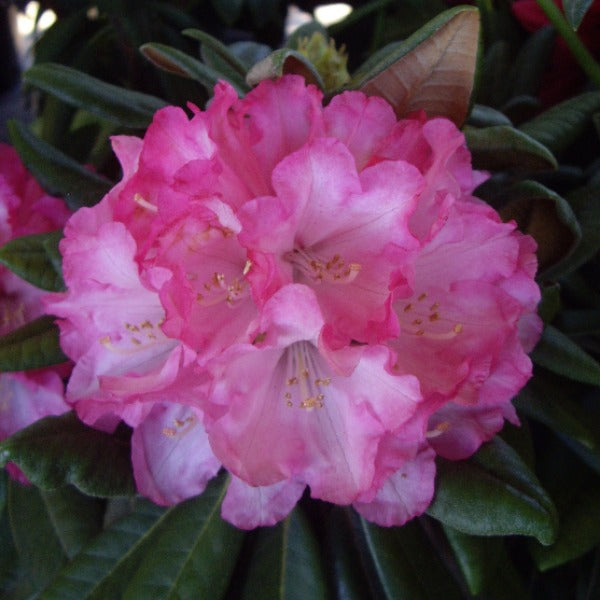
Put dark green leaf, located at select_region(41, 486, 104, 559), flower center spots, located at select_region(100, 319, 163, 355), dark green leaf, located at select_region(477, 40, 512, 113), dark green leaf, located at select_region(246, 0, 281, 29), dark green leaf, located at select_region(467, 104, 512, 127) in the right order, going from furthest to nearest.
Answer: dark green leaf, located at select_region(246, 0, 281, 29) → dark green leaf, located at select_region(477, 40, 512, 113) → dark green leaf, located at select_region(41, 486, 104, 559) → dark green leaf, located at select_region(467, 104, 512, 127) → flower center spots, located at select_region(100, 319, 163, 355)

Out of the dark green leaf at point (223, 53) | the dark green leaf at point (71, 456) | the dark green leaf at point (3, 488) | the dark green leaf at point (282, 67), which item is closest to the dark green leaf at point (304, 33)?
the dark green leaf at point (223, 53)

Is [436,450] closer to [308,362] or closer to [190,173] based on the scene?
[308,362]

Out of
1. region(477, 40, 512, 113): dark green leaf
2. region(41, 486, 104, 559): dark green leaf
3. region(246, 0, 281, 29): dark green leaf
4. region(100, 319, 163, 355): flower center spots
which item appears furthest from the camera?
region(246, 0, 281, 29): dark green leaf

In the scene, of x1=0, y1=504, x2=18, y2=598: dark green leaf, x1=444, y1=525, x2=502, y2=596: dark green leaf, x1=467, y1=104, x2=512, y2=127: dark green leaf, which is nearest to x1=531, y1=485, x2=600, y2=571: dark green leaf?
x1=444, y1=525, x2=502, y2=596: dark green leaf

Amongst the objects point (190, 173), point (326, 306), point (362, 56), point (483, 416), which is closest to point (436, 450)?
point (483, 416)

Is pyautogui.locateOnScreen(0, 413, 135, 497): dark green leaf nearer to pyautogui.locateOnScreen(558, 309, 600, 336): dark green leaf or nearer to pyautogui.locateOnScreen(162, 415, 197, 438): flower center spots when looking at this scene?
pyautogui.locateOnScreen(162, 415, 197, 438): flower center spots

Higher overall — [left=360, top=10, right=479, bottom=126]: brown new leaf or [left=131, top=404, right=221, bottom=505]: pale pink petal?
[left=360, top=10, right=479, bottom=126]: brown new leaf

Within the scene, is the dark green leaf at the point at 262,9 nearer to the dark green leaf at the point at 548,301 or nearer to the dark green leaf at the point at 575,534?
the dark green leaf at the point at 548,301

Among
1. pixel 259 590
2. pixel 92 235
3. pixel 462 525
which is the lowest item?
pixel 259 590
